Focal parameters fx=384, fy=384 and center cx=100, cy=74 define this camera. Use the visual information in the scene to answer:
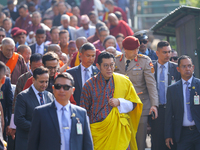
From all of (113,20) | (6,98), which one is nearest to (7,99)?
(6,98)

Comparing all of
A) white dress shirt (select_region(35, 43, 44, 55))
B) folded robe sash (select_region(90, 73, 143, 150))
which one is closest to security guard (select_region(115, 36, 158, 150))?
folded robe sash (select_region(90, 73, 143, 150))

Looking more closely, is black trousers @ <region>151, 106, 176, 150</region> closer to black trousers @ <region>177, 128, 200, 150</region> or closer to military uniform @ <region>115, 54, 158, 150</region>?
military uniform @ <region>115, 54, 158, 150</region>

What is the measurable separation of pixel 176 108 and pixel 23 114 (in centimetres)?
270

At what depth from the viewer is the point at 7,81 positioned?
23.7 feet

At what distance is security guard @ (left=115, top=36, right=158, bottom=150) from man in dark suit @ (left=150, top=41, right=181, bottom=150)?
54 cm

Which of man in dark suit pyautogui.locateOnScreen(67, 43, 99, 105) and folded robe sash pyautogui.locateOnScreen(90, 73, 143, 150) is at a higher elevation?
man in dark suit pyautogui.locateOnScreen(67, 43, 99, 105)

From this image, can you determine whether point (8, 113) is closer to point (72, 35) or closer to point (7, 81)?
point (7, 81)

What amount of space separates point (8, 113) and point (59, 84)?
9.41 feet

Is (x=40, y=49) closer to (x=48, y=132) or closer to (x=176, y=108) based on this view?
(x=176, y=108)

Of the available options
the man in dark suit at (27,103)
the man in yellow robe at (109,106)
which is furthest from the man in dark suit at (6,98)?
the man in yellow robe at (109,106)

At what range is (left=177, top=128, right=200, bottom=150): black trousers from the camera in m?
6.50

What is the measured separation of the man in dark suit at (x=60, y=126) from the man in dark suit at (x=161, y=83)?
2939 millimetres

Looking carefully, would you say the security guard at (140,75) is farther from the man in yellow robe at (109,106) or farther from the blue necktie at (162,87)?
the man in yellow robe at (109,106)

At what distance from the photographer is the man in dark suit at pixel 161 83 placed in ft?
24.4
